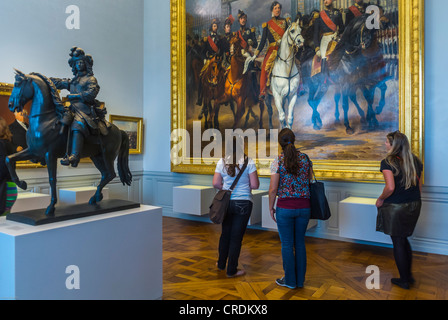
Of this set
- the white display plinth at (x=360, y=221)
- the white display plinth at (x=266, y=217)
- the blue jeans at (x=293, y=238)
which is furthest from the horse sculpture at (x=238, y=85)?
the blue jeans at (x=293, y=238)

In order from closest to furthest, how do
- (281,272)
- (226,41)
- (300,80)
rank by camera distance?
1. (281,272)
2. (300,80)
3. (226,41)

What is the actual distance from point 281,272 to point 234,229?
103 centimetres

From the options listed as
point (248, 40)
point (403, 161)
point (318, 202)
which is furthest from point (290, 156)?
point (248, 40)

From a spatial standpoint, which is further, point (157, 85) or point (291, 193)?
point (157, 85)

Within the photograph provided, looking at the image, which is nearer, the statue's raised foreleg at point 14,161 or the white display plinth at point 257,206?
the statue's raised foreleg at point 14,161

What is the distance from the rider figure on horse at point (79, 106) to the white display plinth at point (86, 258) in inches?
31.7

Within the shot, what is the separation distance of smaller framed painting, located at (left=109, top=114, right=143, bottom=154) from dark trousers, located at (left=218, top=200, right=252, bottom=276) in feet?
18.0

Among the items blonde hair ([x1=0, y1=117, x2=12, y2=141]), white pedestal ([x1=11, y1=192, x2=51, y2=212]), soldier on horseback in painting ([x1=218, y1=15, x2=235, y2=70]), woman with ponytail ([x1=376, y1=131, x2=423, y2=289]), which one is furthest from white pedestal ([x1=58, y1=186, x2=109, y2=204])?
woman with ponytail ([x1=376, y1=131, x2=423, y2=289])

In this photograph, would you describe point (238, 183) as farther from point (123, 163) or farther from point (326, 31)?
point (326, 31)

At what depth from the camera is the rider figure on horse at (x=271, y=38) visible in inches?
288

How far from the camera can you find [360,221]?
583cm

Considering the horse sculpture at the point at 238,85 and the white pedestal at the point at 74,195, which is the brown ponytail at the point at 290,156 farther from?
the white pedestal at the point at 74,195

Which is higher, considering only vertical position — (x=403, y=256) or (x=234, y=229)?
(x=234, y=229)
